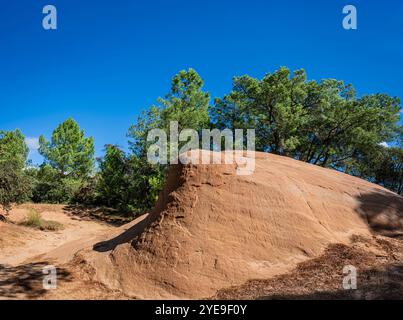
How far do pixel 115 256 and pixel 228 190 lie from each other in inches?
113

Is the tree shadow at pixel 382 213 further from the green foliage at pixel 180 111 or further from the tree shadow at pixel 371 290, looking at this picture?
the green foliage at pixel 180 111

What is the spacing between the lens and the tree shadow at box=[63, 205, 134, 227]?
61.2 ft

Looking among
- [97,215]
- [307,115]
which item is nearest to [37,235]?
[97,215]

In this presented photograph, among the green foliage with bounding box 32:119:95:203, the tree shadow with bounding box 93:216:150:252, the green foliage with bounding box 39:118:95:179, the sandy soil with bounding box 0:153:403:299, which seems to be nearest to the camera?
the sandy soil with bounding box 0:153:403:299

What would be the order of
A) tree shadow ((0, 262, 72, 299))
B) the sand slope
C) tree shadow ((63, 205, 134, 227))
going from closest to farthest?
tree shadow ((0, 262, 72, 299)), the sand slope, tree shadow ((63, 205, 134, 227))

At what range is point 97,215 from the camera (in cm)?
1992

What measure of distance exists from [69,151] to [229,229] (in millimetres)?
23413

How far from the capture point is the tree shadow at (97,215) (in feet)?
61.2

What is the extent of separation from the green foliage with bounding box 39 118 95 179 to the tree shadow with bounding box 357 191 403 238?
2365 cm

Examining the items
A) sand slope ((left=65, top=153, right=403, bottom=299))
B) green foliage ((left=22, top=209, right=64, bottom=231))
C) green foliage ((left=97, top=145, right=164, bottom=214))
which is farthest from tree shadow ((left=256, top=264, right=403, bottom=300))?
green foliage ((left=97, top=145, right=164, bottom=214))

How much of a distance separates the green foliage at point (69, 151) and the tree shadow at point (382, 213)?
2365 cm

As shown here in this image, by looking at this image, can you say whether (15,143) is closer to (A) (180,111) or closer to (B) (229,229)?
(A) (180,111)

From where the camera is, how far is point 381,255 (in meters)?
6.30

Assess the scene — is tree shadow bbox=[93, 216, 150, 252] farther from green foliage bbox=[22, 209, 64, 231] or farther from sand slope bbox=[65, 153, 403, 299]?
green foliage bbox=[22, 209, 64, 231]
